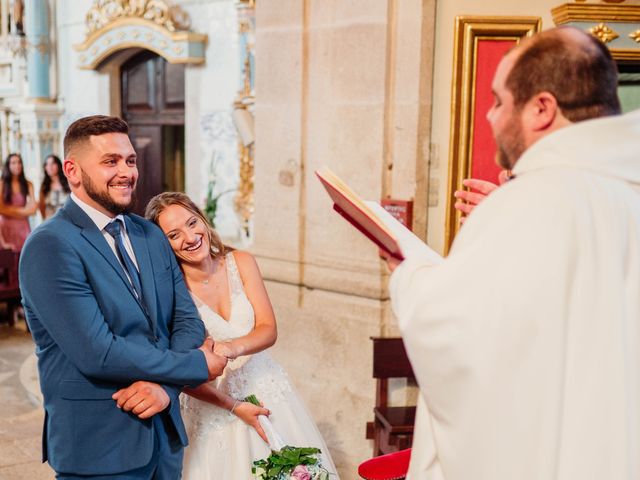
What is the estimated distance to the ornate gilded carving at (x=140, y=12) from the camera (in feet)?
29.8

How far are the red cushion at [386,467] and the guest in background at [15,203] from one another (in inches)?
289

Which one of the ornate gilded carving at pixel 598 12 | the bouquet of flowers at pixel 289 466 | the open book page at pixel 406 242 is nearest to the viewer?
the open book page at pixel 406 242

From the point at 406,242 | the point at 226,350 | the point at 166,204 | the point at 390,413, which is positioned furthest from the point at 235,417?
the point at 406,242

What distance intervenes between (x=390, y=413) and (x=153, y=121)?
6.56 metres

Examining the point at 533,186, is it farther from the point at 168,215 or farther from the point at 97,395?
the point at 168,215

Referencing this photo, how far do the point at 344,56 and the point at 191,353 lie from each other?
8.84ft

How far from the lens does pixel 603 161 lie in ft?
5.55

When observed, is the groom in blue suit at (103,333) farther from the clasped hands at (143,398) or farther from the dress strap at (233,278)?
the dress strap at (233,278)

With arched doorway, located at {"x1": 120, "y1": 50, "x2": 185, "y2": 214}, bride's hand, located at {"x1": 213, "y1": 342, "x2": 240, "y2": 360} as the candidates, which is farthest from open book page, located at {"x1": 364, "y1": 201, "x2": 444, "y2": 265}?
arched doorway, located at {"x1": 120, "y1": 50, "x2": 185, "y2": 214}

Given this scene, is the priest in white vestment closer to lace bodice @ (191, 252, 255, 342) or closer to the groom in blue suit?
the groom in blue suit

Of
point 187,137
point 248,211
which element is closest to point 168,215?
point 248,211

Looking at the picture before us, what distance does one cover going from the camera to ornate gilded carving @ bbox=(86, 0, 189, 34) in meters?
9.08

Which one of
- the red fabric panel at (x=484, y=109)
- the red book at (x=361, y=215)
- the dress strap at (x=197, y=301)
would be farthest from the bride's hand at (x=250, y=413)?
the red fabric panel at (x=484, y=109)

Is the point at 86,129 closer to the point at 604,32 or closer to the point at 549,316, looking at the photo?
the point at 549,316
